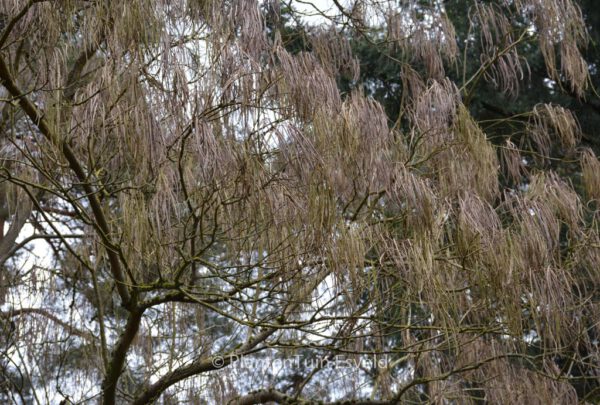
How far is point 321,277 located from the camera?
2.17m

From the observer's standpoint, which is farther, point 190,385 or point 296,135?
point 190,385

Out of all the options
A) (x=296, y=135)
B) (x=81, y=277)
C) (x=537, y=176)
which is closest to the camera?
(x=296, y=135)

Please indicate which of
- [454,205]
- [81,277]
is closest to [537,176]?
[454,205]

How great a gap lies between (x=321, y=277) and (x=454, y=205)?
42cm

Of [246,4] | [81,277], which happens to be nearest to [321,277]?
[246,4]

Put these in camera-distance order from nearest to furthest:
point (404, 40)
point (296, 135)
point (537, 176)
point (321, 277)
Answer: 1. point (296, 135)
2. point (321, 277)
3. point (537, 176)
4. point (404, 40)

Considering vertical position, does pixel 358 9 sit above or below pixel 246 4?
above

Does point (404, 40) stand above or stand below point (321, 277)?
above

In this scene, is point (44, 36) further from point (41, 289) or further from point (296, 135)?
point (41, 289)

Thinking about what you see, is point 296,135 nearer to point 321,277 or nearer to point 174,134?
point 174,134

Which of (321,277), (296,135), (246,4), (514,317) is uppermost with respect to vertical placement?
(246,4)

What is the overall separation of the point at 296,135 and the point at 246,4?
0.41 meters

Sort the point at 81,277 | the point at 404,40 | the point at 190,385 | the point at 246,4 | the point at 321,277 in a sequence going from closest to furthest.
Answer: the point at 246,4
the point at 321,277
the point at 404,40
the point at 190,385
the point at 81,277

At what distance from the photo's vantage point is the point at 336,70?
8.25ft
